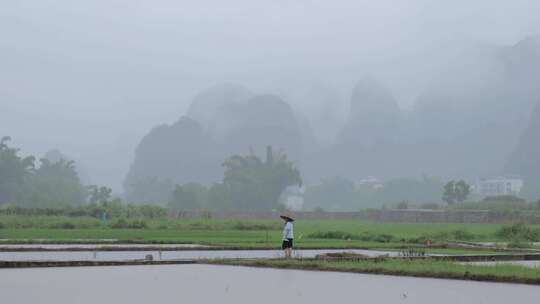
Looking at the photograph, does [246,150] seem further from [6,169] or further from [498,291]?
[498,291]

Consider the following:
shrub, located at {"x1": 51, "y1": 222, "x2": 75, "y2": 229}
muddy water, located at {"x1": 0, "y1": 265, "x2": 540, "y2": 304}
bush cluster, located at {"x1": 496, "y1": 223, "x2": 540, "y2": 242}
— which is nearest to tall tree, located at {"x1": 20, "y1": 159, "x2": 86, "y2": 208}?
shrub, located at {"x1": 51, "y1": 222, "x2": 75, "y2": 229}

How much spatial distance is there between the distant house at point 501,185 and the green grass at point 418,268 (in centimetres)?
11868

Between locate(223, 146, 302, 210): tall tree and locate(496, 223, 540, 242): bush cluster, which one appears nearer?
locate(496, 223, 540, 242): bush cluster

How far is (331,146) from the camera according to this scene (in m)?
198

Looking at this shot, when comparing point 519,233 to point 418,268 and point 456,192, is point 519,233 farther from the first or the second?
point 456,192

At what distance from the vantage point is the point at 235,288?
37.5 feet

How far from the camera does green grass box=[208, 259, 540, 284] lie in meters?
12.7

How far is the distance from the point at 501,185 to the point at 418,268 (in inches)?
5012

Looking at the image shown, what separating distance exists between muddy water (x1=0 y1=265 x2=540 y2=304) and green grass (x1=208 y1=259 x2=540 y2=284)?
47cm

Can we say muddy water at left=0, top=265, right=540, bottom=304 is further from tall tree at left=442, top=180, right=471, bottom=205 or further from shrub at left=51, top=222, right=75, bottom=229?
tall tree at left=442, top=180, right=471, bottom=205

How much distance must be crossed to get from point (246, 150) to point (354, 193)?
39141mm

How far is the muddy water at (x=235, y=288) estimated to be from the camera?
10.0m

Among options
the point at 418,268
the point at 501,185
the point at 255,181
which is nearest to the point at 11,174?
the point at 255,181

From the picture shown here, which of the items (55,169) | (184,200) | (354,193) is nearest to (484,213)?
(184,200)
